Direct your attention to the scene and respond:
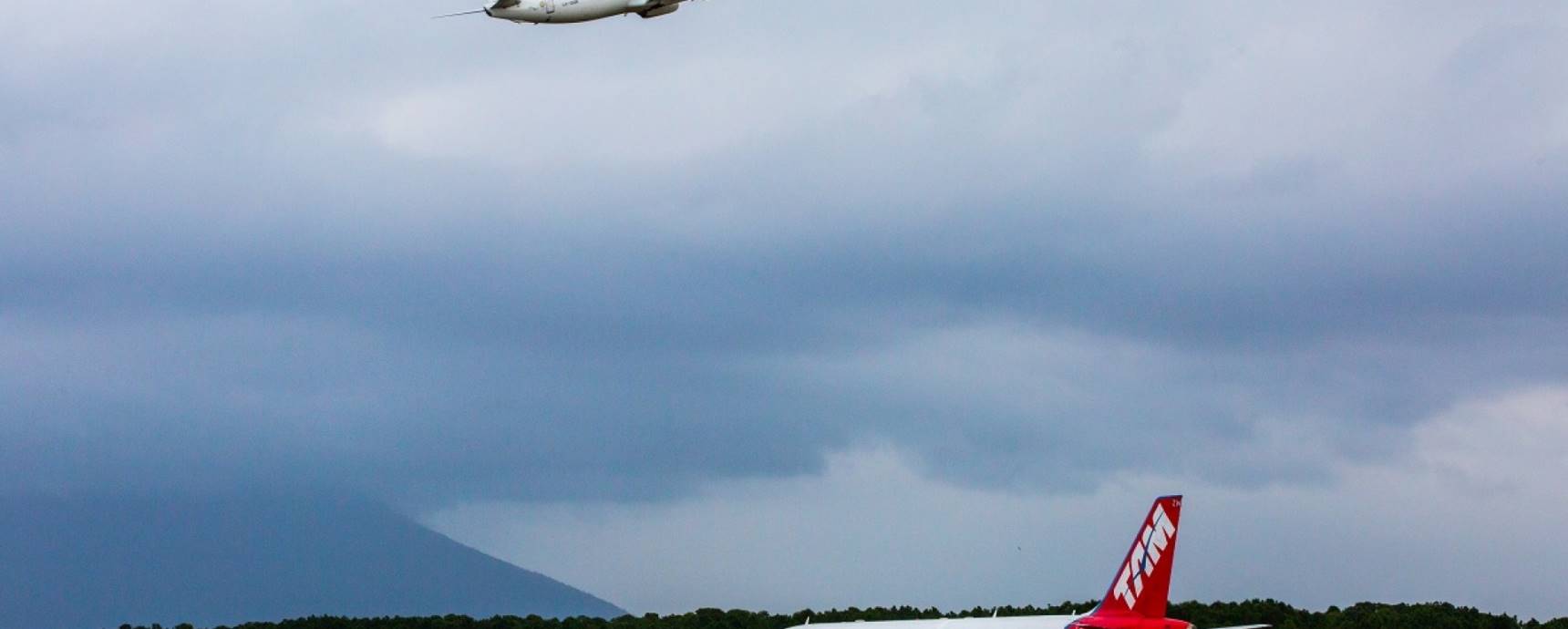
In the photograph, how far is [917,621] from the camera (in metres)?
106

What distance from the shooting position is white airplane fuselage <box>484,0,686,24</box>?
366ft

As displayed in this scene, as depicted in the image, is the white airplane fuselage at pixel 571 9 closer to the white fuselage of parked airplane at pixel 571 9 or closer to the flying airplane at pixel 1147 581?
the white fuselage of parked airplane at pixel 571 9

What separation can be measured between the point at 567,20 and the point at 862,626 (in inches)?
1484

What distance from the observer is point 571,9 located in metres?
113

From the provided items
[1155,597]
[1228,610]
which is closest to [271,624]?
[1228,610]

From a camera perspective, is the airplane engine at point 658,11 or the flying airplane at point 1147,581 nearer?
the flying airplane at point 1147,581

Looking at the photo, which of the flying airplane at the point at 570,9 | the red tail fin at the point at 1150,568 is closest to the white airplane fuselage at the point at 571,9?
the flying airplane at the point at 570,9

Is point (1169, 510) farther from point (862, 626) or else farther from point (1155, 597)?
point (862, 626)

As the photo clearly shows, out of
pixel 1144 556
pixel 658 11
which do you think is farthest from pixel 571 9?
pixel 1144 556

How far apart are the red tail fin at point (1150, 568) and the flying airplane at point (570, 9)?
42.3 m

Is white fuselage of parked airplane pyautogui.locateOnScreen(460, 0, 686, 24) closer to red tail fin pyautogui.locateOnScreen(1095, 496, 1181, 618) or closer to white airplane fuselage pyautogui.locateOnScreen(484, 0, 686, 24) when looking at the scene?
white airplane fuselage pyautogui.locateOnScreen(484, 0, 686, 24)

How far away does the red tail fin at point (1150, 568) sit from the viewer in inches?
3622

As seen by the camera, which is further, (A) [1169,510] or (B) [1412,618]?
(B) [1412,618]

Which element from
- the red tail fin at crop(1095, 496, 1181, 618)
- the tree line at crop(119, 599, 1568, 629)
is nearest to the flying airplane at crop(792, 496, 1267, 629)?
the red tail fin at crop(1095, 496, 1181, 618)
